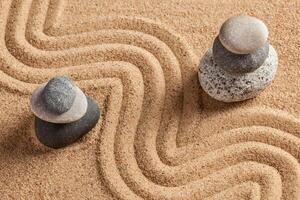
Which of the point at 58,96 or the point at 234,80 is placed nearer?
the point at 58,96

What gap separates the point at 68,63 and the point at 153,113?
26 cm

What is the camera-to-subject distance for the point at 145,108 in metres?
1.39

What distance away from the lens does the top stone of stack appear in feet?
4.00

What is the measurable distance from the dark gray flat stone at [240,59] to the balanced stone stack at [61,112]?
0.31 meters

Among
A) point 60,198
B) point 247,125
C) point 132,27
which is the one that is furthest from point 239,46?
point 60,198

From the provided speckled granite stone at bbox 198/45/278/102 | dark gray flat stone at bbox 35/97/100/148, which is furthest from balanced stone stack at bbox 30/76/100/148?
speckled granite stone at bbox 198/45/278/102

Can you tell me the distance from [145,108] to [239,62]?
26 cm

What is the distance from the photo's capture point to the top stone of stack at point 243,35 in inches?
48.0

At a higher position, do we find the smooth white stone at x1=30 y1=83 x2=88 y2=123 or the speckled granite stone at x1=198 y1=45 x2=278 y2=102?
the speckled granite stone at x1=198 y1=45 x2=278 y2=102

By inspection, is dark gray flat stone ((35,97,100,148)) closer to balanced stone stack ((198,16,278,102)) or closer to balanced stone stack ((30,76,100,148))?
balanced stone stack ((30,76,100,148))

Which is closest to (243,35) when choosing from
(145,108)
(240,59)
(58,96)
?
(240,59)

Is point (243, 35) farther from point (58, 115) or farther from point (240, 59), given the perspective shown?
Result: point (58, 115)

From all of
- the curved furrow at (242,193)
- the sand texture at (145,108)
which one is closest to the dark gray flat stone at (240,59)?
the sand texture at (145,108)

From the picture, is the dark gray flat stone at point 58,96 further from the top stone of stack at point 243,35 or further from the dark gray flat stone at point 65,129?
the top stone of stack at point 243,35
